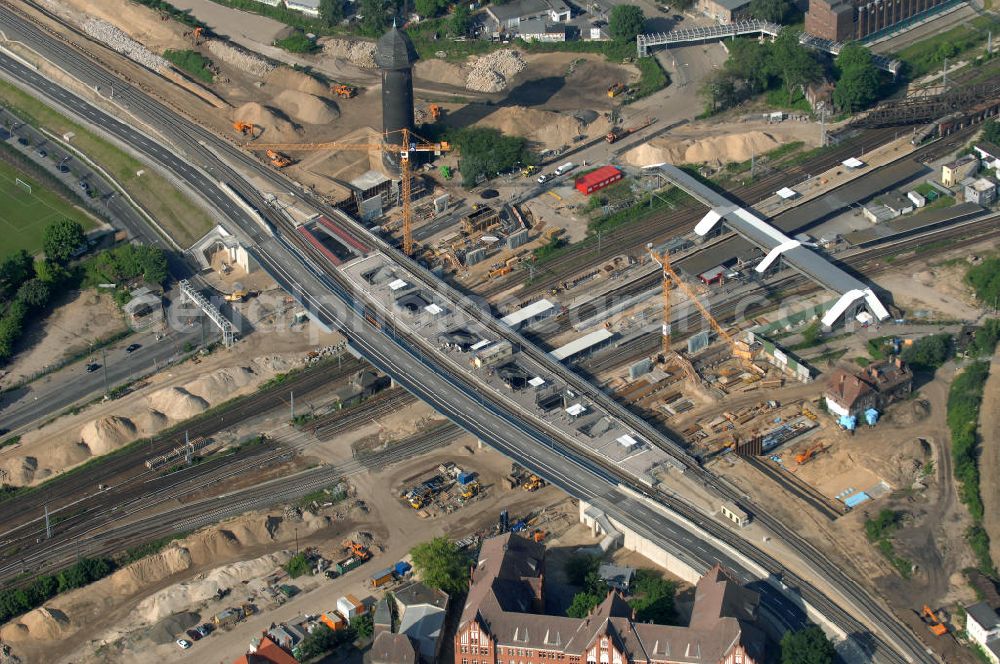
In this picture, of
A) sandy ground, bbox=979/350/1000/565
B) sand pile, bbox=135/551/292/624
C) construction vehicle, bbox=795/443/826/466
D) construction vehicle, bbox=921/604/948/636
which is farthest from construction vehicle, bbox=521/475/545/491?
sandy ground, bbox=979/350/1000/565

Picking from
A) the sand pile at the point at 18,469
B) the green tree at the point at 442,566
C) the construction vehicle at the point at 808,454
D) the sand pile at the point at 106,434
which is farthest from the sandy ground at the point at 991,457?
the sand pile at the point at 18,469

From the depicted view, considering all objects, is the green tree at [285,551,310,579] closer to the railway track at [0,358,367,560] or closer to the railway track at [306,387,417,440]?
the railway track at [306,387,417,440]

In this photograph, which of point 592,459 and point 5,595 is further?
point 592,459

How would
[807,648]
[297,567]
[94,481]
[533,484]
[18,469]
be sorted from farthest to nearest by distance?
[18,469] < [94,481] < [533,484] < [297,567] < [807,648]

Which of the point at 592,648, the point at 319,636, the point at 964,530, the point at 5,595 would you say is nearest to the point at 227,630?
the point at 319,636

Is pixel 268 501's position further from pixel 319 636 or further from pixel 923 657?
pixel 923 657

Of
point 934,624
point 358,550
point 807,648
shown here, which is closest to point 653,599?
point 807,648

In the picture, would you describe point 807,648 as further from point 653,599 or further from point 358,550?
point 358,550

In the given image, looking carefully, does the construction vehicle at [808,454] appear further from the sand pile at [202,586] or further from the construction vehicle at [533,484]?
the sand pile at [202,586]
